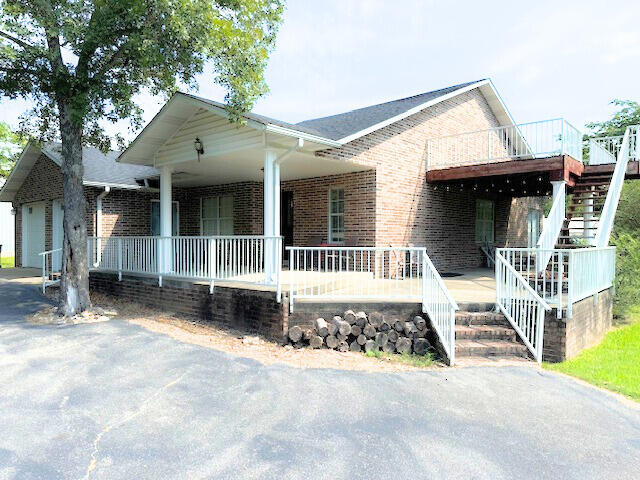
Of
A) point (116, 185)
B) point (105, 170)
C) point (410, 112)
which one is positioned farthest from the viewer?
point (105, 170)

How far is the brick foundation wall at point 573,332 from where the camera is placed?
632 cm

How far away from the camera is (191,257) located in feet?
30.2

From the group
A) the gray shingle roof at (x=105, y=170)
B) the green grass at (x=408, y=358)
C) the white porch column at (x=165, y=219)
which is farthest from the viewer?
the gray shingle roof at (x=105, y=170)

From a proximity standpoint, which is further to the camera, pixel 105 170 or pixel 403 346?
pixel 105 170

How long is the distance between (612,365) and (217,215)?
11081 millimetres

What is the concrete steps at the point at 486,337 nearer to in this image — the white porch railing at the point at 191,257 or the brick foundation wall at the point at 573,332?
the brick foundation wall at the point at 573,332

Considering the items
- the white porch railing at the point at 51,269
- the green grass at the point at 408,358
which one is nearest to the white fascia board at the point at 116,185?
the white porch railing at the point at 51,269

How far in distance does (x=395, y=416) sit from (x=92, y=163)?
13239mm

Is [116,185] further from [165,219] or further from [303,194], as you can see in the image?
[303,194]

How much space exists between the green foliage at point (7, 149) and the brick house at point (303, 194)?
1568cm

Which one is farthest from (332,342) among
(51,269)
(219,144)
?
(51,269)

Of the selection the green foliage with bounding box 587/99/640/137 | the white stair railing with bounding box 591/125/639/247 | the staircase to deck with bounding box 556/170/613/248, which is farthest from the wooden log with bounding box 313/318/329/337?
the green foliage with bounding box 587/99/640/137

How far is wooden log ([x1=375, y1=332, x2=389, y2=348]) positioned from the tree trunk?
20.1ft

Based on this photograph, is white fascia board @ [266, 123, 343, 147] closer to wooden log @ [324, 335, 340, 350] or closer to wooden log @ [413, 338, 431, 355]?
wooden log @ [324, 335, 340, 350]
